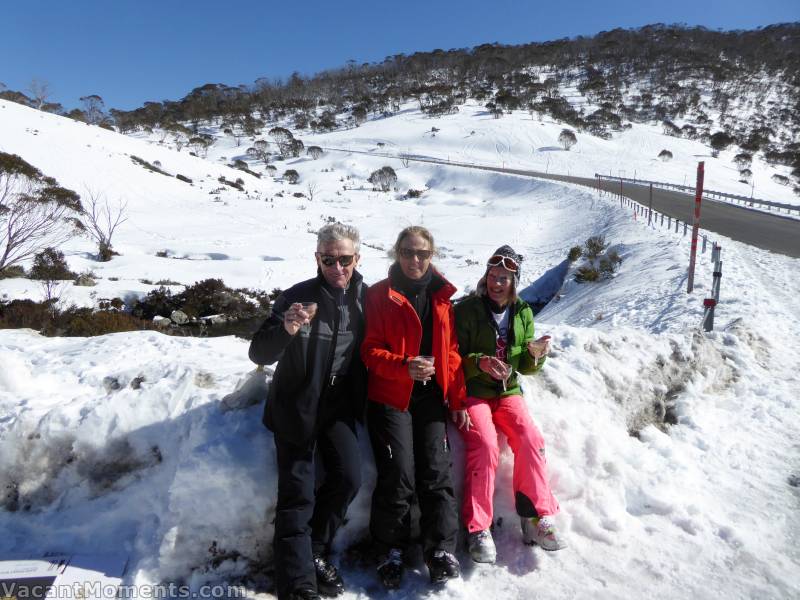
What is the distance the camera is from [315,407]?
256cm

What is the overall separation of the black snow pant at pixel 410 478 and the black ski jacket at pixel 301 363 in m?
0.25

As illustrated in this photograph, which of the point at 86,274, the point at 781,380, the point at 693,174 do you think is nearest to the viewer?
the point at 781,380

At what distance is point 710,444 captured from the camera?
11.9 feet

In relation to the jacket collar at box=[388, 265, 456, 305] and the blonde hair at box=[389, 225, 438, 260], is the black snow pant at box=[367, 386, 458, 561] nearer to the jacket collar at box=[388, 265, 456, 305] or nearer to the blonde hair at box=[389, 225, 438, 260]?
the jacket collar at box=[388, 265, 456, 305]

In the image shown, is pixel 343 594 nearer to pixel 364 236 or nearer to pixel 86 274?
pixel 86 274

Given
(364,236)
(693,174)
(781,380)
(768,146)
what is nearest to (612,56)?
(768,146)

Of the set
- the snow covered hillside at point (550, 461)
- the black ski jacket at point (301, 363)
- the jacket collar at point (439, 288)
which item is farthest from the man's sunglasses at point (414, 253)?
the snow covered hillside at point (550, 461)

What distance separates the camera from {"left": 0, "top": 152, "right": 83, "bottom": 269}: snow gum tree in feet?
46.3

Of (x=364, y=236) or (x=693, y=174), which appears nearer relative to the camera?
(x=364, y=236)

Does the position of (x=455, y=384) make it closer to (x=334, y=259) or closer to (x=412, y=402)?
(x=412, y=402)

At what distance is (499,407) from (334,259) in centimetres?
145

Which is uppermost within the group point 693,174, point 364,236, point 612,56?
point 612,56

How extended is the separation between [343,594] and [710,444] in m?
3.05

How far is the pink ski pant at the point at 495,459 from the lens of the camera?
2658mm
